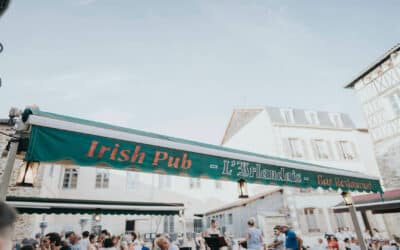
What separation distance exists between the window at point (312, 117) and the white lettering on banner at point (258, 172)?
16.0 meters

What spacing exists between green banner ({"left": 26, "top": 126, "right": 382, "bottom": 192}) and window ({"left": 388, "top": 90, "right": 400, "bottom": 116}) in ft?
43.1

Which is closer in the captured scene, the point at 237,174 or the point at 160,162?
the point at 160,162

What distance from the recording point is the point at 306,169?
597cm

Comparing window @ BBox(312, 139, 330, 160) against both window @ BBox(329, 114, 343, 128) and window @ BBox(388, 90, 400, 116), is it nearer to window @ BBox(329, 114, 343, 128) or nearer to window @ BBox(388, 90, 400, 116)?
window @ BBox(329, 114, 343, 128)

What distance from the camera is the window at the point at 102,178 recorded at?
18623mm

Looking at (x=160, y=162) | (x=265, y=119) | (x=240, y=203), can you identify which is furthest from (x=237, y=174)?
(x=265, y=119)

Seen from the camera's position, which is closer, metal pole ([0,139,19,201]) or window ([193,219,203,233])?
metal pole ([0,139,19,201])

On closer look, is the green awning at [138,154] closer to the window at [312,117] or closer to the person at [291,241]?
the person at [291,241]

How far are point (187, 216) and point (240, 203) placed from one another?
245 inches

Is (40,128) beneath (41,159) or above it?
above

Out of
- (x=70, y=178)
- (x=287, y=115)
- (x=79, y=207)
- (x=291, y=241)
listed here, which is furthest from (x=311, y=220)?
(x=70, y=178)

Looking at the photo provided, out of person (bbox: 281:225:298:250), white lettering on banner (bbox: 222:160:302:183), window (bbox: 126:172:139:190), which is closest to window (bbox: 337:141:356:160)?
person (bbox: 281:225:298:250)

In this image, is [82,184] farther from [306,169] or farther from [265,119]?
[306,169]

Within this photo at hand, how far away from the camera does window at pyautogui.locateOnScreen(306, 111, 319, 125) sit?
20.0 m
